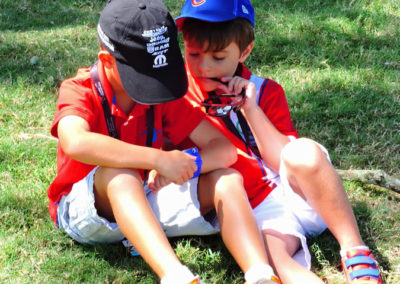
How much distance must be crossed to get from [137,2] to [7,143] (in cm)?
152

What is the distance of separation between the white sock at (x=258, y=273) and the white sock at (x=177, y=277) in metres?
0.24

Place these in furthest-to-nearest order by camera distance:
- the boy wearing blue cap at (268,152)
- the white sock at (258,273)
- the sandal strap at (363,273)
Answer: the boy wearing blue cap at (268,152), the sandal strap at (363,273), the white sock at (258,273)

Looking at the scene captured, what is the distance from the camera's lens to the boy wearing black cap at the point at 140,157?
2350mm

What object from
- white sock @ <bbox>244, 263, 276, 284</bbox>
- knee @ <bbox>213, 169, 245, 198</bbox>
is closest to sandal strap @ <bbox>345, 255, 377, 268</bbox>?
white sock @ <bbox>244, 263, 276, 284</bbox>

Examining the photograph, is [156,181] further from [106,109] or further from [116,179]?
[106,109]

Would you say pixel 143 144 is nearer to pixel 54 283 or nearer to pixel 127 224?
pixel 127 224

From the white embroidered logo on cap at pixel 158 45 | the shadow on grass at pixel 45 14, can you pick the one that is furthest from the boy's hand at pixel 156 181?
the shadow on grass at pixel 45 14

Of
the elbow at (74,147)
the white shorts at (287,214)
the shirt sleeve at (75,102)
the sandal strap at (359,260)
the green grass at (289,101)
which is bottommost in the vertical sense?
the green grass at (289,101)

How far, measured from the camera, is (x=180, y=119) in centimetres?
277

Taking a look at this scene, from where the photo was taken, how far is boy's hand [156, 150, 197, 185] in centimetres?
243

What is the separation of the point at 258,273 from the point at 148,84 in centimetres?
86

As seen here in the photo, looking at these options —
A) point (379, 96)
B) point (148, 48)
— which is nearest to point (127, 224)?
point (148, 48)

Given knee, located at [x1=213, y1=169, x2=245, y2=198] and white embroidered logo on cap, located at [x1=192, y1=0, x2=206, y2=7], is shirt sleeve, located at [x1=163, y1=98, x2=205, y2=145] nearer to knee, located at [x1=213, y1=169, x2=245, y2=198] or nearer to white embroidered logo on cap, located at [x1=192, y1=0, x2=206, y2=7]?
knee, located at [x1=213, y1=169, x2=245, y2=198]

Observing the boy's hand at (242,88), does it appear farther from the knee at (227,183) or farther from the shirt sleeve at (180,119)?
the knee at (227,183)
